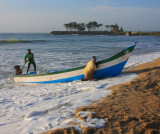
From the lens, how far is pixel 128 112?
356 cm

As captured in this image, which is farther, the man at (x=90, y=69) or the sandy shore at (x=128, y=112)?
the man at (x=90, y=69)

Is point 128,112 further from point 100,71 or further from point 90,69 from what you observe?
point 100,71

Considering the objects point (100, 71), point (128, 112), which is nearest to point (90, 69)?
point (100, 71)

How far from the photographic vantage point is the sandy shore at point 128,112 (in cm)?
294

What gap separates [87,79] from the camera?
7070 mm

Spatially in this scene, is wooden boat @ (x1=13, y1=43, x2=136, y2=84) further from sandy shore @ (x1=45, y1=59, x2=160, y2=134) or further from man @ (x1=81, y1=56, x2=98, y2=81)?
sandy shore @ (x1=45, y1=59, x2=160, y2=134)

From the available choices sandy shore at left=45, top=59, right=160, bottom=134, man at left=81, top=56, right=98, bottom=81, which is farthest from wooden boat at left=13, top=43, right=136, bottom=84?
sandy shore at left=45, top=59, right=160, bottom=134

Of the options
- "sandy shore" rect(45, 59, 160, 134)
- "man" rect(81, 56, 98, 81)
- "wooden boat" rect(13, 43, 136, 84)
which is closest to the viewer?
"sandy shore" rect(45, 59, 160, 134)

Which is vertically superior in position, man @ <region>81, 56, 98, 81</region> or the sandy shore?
man @ <region>81, 56, 98, 81</region>

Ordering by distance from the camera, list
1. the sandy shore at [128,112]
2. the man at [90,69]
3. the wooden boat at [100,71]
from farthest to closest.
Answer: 1. the wooden boat at [100,71]
2. the man at [90,69]
3. the sandy shore at [128,112]

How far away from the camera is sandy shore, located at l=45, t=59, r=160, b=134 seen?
294 centimetres

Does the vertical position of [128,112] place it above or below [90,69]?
below

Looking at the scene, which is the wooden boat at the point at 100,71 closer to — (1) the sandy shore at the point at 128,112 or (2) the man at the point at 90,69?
(2) the man at the point at 90,69

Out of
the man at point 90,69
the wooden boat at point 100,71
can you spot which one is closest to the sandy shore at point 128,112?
the man at point 90,69
